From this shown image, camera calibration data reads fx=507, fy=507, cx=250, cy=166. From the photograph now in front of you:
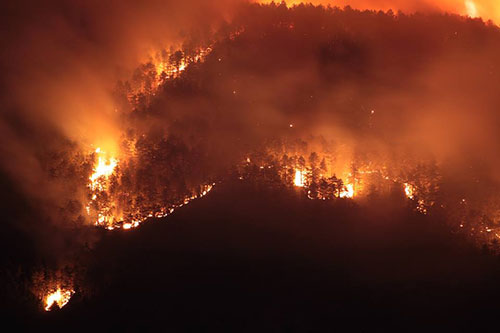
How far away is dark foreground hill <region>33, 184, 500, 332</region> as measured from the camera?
29000 millimetres

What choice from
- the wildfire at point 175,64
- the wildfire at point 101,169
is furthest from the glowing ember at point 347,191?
the wildfire at point 175,64

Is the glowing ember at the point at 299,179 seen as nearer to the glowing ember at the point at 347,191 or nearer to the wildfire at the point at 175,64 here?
the glowing ember at the point at 347,191

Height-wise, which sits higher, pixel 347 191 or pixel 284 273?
pixel 347 191

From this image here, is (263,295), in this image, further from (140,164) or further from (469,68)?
(469,68)

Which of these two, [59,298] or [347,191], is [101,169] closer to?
[59,298]

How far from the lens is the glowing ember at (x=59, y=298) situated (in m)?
31.1

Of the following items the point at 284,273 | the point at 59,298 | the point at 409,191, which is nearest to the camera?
the point at 59,298

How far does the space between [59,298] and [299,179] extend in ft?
60.1

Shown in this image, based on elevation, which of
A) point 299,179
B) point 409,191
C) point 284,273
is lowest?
point 284,273

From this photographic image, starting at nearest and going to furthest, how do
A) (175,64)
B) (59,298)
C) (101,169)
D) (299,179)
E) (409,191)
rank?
(59,298) < (409,191) < (299,179) < (101,169) < (175,64)

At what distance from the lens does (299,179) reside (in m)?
38.0

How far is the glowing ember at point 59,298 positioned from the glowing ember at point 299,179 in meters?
17.1

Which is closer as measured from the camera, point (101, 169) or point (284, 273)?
point (284, 273)

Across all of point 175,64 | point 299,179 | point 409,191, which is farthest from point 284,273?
point 175,64
